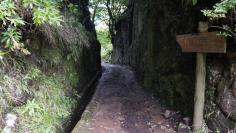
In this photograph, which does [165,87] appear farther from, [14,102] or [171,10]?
[14,102]

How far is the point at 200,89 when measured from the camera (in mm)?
5156

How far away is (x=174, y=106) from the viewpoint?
21.7ft

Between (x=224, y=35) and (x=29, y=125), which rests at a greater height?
(x=224, y=35)

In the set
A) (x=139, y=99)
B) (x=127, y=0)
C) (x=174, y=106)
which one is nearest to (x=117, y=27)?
(x=127, y=0)

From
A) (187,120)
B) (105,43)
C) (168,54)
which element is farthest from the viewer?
(105,43)

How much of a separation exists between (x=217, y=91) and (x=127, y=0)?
12033 millimetres

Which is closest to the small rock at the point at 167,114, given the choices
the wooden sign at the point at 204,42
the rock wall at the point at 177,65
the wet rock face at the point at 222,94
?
the rock wall at the point at 177,65

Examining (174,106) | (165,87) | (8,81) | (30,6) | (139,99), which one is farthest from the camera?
(139,99)

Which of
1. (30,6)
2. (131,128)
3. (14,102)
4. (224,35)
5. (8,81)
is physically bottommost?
(131,128)

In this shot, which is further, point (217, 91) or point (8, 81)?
point (217, 91)

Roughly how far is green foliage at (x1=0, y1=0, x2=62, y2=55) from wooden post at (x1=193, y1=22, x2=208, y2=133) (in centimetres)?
255

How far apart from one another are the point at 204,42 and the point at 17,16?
2903mm

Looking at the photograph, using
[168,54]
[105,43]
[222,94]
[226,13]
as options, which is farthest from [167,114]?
[105,43]

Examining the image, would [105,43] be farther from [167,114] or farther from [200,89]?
[200,89]
